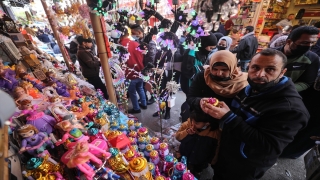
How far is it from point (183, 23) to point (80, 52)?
1746mm

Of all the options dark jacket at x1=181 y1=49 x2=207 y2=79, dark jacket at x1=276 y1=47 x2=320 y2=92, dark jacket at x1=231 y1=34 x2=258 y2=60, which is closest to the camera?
dark jacket at x1=276 y1=47 x2=320 y2=92

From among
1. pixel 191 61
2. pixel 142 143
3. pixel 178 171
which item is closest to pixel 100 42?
pixel 142 143

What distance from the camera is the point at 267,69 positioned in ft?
2.99

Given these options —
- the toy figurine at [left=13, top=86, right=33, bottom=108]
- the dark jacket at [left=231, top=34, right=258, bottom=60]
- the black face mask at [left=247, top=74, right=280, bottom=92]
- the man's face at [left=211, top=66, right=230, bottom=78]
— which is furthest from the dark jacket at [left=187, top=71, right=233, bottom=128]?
the dark jacket at [left=231, top=34, right=258, bottom=60]

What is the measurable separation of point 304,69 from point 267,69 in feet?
3.20

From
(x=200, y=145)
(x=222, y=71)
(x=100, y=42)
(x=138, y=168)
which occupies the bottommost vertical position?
(x=200, y=145)

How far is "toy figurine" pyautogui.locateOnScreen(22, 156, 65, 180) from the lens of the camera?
68cm

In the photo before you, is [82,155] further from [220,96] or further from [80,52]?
[80,52]

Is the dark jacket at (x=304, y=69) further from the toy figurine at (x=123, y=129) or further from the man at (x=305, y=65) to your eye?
the toy figurine at (x=123, y=129)

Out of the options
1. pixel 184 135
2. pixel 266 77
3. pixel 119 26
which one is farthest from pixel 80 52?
pixel 266 77

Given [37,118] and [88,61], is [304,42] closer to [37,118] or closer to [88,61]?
[37,118]

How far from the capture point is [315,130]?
1741 millimetres

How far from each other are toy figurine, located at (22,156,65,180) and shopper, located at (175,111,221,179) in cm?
105

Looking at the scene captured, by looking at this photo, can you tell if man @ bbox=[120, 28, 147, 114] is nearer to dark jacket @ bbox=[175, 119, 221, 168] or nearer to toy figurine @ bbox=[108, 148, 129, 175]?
dark jacket @ bbox=[175, 119, 221, 168]
